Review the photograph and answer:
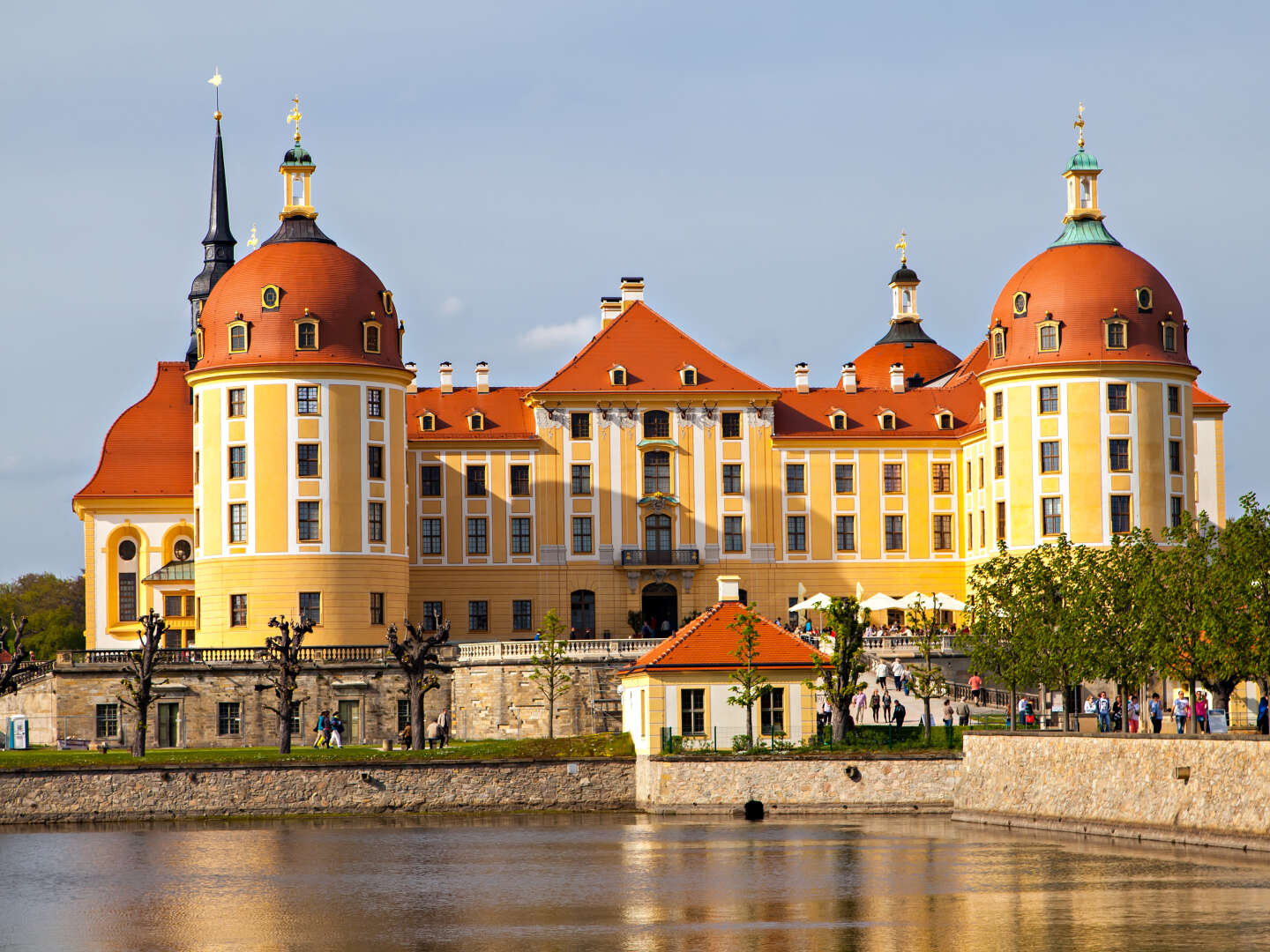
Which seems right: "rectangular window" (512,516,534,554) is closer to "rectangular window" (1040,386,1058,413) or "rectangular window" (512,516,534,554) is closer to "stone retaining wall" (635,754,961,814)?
"rectangular window" (1040,386,1058,413)

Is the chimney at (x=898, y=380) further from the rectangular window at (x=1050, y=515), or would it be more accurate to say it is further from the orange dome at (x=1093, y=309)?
the rectangular window at (x=1050, y=515)

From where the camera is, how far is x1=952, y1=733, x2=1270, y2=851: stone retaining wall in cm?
4381

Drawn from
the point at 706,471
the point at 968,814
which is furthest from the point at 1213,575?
the point at 706,471

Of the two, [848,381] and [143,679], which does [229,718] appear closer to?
[143,679]

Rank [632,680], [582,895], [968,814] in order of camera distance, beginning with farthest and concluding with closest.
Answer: [632,680] → [968,814] → [582,895]

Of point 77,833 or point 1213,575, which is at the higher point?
point 1213,575

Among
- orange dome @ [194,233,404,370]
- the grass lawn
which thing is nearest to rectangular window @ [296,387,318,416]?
orange dome @ [194,233,404,370]

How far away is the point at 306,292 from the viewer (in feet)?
262

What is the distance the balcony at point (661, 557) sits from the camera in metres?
87.6

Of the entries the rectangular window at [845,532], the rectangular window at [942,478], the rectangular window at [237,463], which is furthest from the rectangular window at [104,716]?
the rectangular window at [942,478]

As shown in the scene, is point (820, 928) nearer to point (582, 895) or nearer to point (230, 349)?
point (582, 895)

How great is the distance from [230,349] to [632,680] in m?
25.3

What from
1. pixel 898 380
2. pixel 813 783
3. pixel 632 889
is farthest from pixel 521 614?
pixel 632 889

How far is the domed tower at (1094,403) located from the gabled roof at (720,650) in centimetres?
2350
